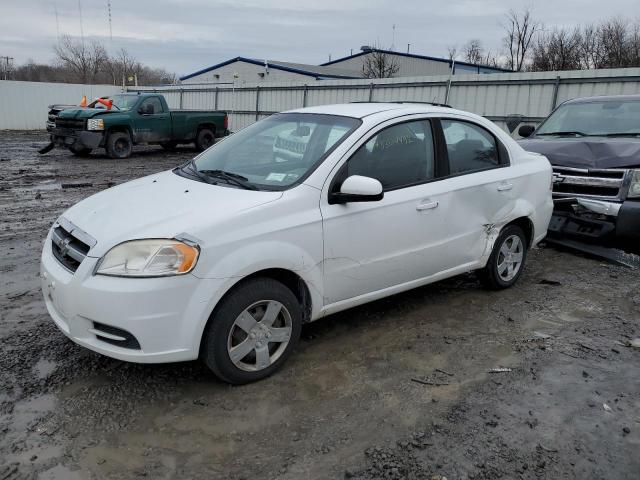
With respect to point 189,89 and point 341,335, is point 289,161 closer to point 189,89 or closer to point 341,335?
point 341,335

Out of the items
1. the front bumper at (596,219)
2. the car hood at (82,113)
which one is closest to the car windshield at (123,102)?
the car hood at (82,113)

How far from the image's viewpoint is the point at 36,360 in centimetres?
360

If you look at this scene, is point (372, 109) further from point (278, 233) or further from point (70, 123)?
point (70, 123)

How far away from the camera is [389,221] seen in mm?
3852

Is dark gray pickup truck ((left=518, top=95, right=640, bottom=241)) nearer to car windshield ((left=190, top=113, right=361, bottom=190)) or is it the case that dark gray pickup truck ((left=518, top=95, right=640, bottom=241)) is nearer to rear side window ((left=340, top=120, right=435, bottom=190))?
rear side window ((left=340, top=120, right=435, bottom=190))

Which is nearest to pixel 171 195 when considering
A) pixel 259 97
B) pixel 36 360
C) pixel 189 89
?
pixel 36 360

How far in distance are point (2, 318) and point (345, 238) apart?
2.86 meters

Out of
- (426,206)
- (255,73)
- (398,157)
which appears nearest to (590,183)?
(426,206)

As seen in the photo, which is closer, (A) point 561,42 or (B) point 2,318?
(B) point 2,318

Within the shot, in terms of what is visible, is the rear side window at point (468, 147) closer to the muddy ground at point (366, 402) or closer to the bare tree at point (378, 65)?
the muddy ground at point (366, 402)

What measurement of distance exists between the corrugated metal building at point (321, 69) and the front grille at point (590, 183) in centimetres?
2625

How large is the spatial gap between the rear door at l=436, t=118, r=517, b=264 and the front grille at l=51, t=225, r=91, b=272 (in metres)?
2.67

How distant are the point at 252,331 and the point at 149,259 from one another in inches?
30.4

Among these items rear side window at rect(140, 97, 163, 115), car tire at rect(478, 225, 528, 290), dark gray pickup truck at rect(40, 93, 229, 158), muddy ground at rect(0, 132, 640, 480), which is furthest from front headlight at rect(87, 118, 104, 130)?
car tire at rect(478, 225, 528, 290)
